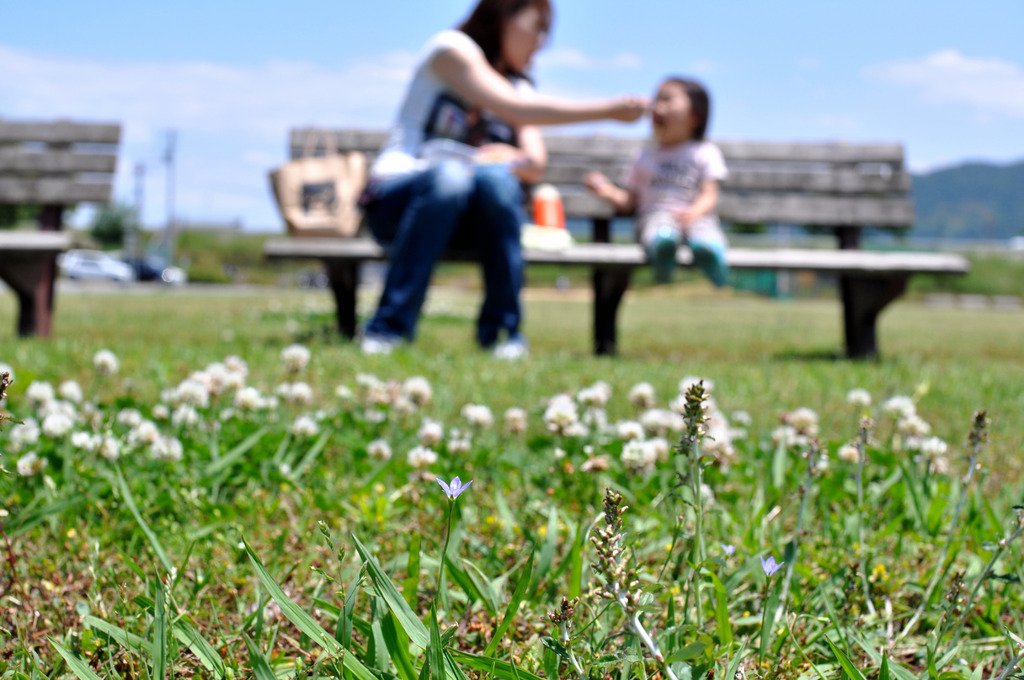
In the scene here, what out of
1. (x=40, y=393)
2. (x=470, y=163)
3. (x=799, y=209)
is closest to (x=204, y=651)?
(x=40, y=393)

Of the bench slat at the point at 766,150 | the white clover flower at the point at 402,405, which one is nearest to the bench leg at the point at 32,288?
the bench slat at the point at 766,150

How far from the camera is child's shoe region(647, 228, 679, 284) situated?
445cm

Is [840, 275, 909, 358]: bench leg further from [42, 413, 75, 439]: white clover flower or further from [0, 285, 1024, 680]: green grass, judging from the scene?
[42, 413, 75, 439]: white clover flower

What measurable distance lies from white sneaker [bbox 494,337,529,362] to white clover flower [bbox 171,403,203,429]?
1.91 m

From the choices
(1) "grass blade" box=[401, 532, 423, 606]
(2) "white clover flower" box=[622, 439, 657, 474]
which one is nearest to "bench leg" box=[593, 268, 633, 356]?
(2) "white clover flower" box=[622, 439, 657, 474]

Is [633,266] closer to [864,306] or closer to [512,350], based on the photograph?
[512,350]

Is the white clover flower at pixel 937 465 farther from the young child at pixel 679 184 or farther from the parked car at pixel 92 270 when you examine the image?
the parked car at pixel 92 270

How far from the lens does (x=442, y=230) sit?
4.24 meters

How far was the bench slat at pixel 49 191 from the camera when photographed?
5.55 m

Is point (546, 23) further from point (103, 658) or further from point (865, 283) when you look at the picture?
point (103, 658)

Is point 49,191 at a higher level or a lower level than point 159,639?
higher

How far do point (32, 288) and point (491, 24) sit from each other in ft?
9.66

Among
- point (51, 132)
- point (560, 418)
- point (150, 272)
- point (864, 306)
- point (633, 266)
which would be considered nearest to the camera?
point (560, 418)

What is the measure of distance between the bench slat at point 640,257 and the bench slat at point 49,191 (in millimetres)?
1546
